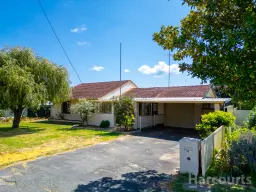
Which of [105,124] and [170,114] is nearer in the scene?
[105,124]

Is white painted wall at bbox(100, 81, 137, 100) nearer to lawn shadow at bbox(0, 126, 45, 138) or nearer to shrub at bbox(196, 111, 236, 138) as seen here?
lawn shadow at bbox(0, 126, 45, 138)

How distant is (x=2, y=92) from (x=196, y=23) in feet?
46.1

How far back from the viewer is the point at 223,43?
475cm

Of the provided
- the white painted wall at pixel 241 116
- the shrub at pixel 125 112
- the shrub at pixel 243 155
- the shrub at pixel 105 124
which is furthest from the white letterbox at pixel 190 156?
the white painted wall at pixel 241 116

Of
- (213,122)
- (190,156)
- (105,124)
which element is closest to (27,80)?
(105,124)

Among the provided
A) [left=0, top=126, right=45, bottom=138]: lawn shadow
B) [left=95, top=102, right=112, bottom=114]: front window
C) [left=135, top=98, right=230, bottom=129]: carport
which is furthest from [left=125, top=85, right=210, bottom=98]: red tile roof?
[left=0, top=126, right=45, bottom=138]: lawn shadow

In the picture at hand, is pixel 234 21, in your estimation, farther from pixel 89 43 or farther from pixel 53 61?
pixel 53 61

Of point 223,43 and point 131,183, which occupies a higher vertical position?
point 223,43

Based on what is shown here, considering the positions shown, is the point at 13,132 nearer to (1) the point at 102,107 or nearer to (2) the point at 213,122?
(1) the point at 102,107

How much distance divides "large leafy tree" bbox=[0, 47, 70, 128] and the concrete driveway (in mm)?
7700

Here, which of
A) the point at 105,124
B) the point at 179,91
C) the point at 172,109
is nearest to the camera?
the point at 105,124

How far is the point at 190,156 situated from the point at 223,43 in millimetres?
3866

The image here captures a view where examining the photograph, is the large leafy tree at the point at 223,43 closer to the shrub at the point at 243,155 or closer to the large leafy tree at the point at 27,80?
the shrub at the point at 243,155

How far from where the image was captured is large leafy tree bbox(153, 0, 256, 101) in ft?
14.8
